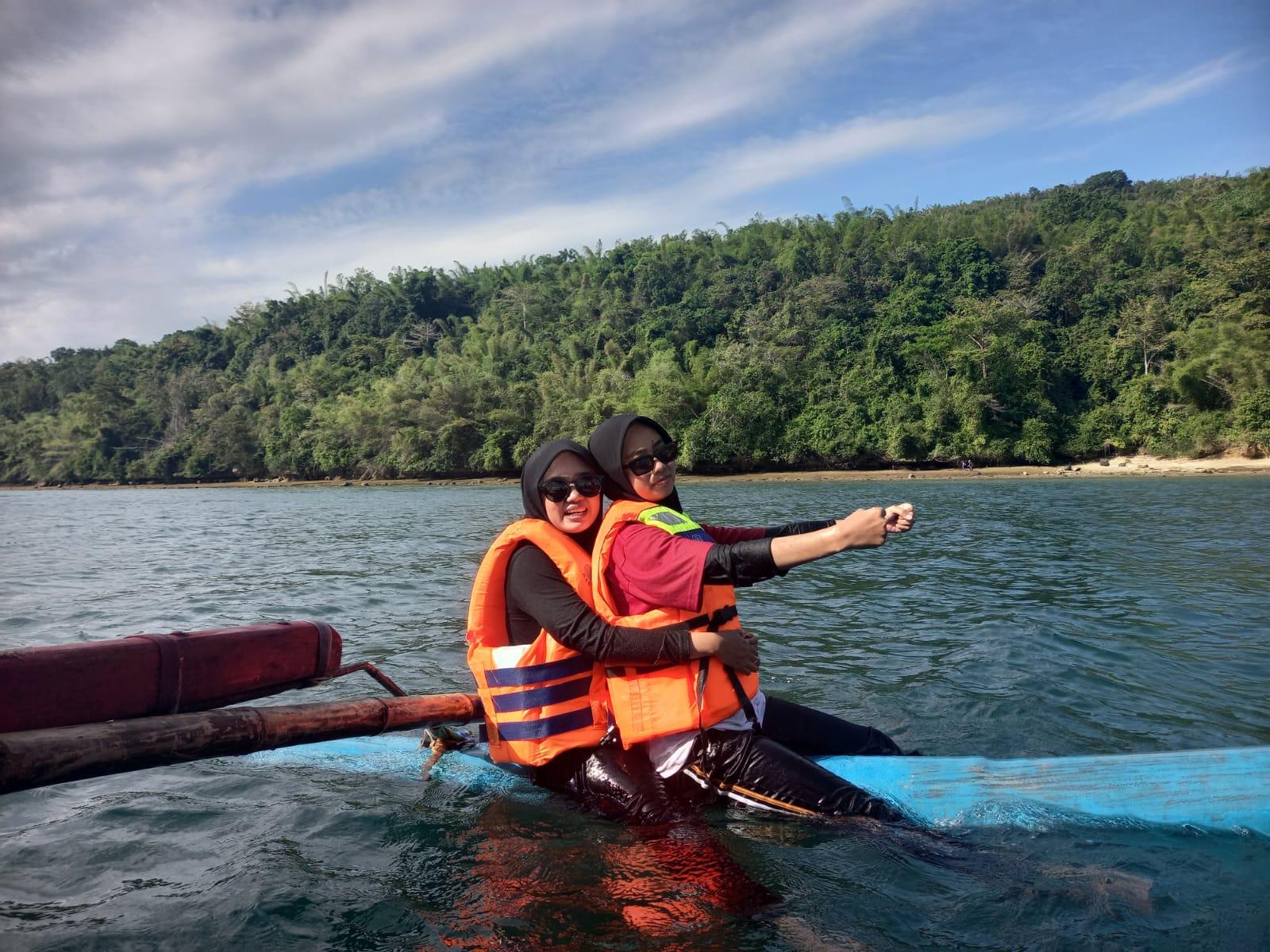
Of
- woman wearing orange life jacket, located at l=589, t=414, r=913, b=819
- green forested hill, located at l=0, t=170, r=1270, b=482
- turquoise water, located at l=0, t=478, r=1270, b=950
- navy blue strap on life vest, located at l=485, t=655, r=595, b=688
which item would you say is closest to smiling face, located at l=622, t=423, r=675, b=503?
woman wearing orange life jacket, located at l=589, t=414, r=913, b=819

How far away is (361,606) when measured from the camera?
10953 millimetres

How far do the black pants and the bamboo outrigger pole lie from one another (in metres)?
1.04

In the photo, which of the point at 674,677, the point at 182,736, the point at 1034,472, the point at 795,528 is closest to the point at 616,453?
the point at 795,528

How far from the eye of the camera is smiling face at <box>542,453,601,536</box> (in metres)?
3.86

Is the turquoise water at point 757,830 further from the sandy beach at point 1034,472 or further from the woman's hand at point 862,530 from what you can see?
the sandy beach at point 1034,472

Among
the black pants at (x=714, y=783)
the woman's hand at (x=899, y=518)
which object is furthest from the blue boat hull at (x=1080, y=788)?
the woman's hand at (x=899, y=518)

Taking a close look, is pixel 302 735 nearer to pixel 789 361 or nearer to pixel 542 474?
pixel 542 474

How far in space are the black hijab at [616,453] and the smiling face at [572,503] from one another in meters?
0.08

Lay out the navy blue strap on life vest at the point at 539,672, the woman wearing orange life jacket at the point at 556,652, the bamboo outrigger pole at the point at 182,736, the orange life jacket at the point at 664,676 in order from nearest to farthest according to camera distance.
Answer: the bamboo outrigger pole at the point at 182,736
the orange life jacket at the point at 664,676
the woman wearing orange life jacket at the point at 556,652
the navy blue strap on life vest at the point at 539,672

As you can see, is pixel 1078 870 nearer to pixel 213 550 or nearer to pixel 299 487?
pixel 213 550

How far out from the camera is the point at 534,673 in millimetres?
3850

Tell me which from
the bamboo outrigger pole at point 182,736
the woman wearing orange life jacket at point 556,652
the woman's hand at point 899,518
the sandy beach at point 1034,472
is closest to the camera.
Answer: the bamboo outrigger pole at point 182,736

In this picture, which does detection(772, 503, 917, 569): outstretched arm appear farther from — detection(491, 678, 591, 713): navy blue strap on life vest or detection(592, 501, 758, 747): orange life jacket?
detection(491, 678, 591, 713): navy blue strap on life vest

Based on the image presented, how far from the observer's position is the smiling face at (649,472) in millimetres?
3770
